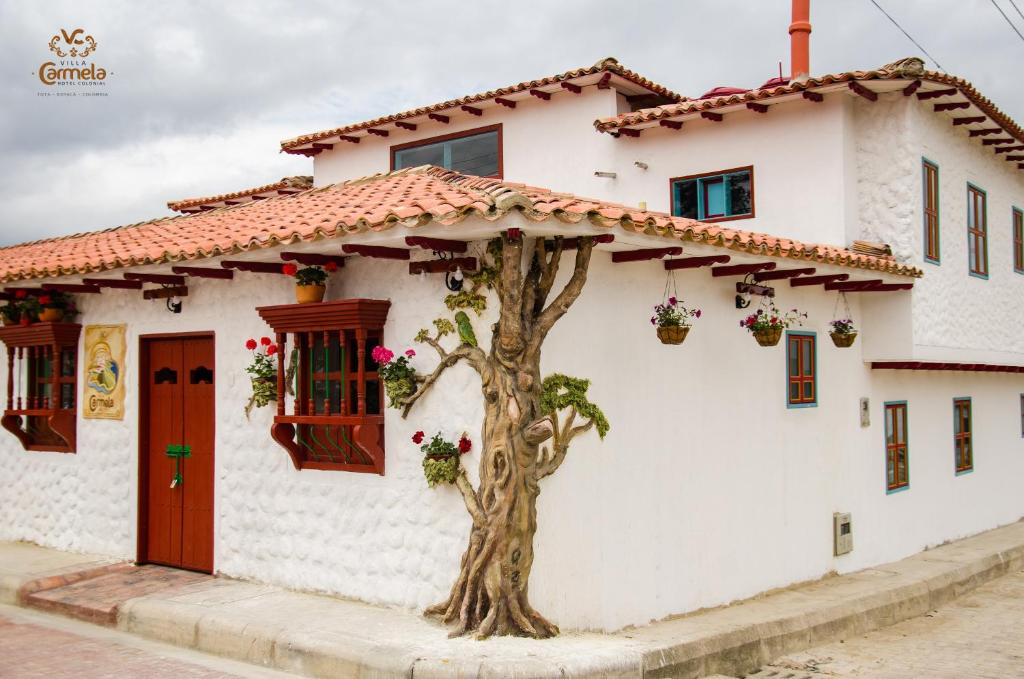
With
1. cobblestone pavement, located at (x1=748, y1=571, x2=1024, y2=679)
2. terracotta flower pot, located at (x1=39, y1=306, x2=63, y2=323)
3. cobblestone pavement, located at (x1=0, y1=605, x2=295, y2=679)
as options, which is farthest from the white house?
cobblestone pavement, located at (x1=0, y1=605, x2=295, y2=679)

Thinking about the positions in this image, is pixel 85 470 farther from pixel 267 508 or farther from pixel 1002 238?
pixel 1002 238

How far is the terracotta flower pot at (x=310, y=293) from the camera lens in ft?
25.5

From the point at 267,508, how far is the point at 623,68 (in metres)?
7.82

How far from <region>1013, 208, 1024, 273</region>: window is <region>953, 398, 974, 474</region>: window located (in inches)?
95.8

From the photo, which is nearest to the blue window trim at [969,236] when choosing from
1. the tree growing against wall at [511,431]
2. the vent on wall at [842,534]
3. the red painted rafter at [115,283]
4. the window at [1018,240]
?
the window at [1018,240]

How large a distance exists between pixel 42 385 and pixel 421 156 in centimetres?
689

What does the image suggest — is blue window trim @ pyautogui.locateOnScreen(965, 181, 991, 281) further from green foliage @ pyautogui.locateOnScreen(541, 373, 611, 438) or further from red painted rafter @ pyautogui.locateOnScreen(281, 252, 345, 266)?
red painted rafter @ pyautogui.locateOnScreen(281, 252, 345, 266)

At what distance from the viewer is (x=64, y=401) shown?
34.1ft

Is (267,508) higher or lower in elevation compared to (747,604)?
higher

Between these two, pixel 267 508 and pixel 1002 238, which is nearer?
pixel 267 508

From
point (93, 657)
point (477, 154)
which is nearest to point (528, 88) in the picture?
point (477, 154)

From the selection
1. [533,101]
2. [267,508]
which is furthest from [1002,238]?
[267,508]

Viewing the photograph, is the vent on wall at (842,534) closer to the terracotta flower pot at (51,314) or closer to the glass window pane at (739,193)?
the glass window pane at (739,193)

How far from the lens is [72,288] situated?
1003cm
